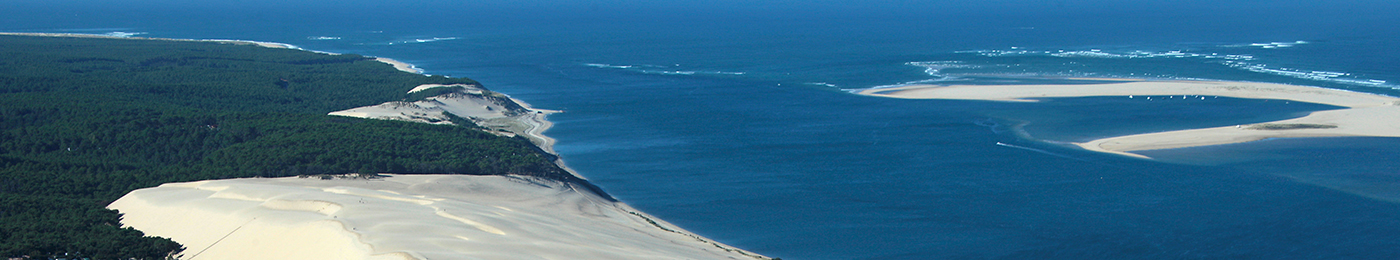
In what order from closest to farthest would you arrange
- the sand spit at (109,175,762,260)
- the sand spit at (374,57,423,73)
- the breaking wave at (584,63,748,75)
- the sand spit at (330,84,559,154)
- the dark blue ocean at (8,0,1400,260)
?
the sand spit at (109,175,762,260), the dark blue ocean at (8,0,1400,260), the sand spit at (330,84,559,154), the breaking wave at (584,63,748,75), the sand spit at (374,57,423,73)

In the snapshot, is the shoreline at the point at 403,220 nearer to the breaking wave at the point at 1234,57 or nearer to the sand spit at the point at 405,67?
the breaking wave at the point at 1234,57

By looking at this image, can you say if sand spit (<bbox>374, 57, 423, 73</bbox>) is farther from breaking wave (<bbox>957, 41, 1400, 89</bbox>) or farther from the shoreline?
the shoreline

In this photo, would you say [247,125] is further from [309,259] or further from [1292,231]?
[1292,231]

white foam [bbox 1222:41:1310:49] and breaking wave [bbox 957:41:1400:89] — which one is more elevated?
white foam [bbox 1222:41:1310:49]

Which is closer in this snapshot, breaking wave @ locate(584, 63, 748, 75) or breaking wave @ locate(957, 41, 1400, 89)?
breaking wave @ locate(957, 41, 1400, 89)

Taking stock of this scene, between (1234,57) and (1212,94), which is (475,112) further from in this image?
(1234,57)

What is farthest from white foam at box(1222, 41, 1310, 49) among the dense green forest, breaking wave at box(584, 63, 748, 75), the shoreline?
the shoreline

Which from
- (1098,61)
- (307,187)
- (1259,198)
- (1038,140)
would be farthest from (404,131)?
(1098,61)

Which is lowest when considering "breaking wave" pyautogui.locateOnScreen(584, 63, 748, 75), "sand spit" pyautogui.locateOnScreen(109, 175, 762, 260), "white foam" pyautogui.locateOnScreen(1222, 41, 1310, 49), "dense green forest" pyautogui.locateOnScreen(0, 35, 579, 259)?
"sand spit" pyautogui.locateOnScreen(109, 175, 762, 260)
